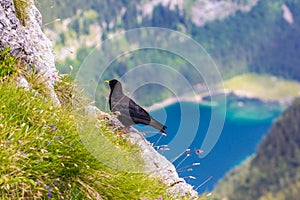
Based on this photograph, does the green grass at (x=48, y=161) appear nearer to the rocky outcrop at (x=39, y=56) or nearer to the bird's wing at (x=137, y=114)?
the rocky outcrop at (x=39, y=56)

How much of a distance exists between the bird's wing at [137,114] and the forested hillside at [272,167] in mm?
172482

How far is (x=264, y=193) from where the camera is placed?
175250mm

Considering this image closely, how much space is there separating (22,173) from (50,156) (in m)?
0.36

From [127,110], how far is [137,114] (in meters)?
0.15

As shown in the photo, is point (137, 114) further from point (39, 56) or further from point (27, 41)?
point (27, 41)

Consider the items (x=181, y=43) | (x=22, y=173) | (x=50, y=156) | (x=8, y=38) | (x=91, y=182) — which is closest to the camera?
(x=22, y=173)

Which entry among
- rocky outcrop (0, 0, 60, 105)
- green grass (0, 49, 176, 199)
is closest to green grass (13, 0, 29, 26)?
rocky outcrop (0, 0, 60, 105)

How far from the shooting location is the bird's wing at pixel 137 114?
23.2ft

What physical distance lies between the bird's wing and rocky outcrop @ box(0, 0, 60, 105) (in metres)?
1.04

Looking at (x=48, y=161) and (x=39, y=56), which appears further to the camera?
(x=39, y=56)

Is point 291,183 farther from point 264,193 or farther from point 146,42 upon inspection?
point 146,42

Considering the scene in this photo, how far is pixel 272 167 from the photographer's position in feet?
607

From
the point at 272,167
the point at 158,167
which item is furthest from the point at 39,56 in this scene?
the point at 272,167

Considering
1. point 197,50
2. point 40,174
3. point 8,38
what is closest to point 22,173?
point 40,174
